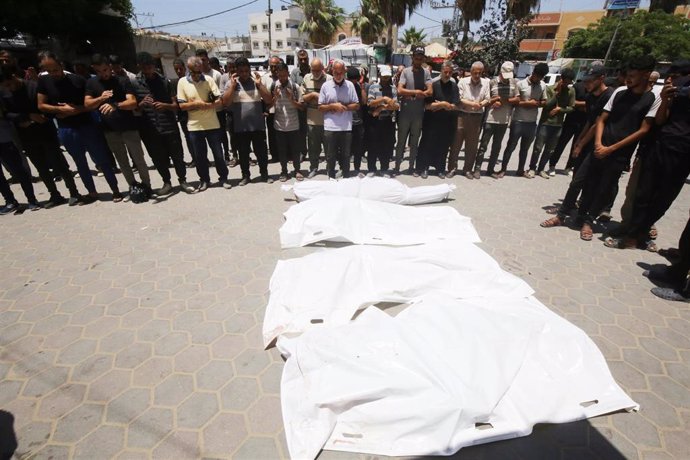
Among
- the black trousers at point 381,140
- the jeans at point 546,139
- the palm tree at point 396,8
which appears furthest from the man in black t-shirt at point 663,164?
the palm tree at point 396,8

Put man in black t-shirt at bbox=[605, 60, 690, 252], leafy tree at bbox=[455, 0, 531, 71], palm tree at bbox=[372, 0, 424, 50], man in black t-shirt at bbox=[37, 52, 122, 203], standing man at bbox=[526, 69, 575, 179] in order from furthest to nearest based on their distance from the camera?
palm tree at bbox=[372, 0, 424, 50], leafy tree at bbox=[455, 0, 531, 71], standing man at bbox=[526, 69, 575, 179], man in black t-shirt at bbox=[37, 52, 122, 203], man in black t-shirt at bbox=[605, 60, 690, 252]

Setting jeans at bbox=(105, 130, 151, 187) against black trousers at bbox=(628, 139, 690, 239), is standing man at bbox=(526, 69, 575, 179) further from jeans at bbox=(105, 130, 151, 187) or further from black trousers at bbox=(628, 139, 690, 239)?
jeans at bbox=(105, 130, 151, 187)

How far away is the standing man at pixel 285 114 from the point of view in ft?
17.2

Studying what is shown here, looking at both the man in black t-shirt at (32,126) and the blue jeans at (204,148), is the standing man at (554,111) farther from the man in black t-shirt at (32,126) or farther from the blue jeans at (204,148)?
the man in black t-shirt at (32,126)

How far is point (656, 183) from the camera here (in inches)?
134

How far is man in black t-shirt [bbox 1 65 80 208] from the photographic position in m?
4.13

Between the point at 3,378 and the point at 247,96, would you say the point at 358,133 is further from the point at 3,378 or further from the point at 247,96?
the point at 3,378

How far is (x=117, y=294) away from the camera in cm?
289

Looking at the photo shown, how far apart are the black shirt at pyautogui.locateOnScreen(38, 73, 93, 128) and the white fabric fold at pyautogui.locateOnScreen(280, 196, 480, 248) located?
3181 mm

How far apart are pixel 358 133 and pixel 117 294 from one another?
14.2ft

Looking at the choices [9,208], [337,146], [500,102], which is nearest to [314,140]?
[337,146]

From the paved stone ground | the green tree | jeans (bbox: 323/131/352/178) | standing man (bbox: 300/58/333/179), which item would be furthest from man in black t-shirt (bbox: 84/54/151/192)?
the green tree

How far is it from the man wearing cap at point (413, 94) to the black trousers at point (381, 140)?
0.19 meters

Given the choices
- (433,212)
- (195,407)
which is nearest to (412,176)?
(433,212)
